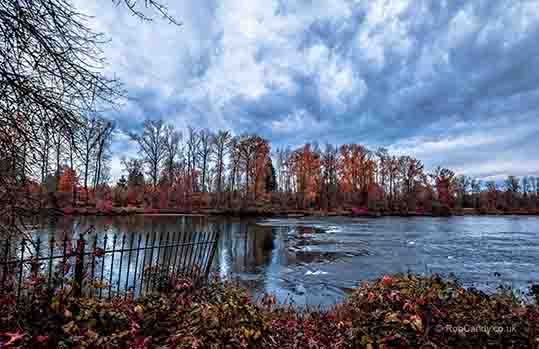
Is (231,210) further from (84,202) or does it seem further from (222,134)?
(84,202)

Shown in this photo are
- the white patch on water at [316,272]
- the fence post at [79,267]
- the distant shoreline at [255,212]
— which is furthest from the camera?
the distant shoreline at [255,212]

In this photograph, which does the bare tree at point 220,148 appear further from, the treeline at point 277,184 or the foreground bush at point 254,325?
the foreground bush at point 254,325

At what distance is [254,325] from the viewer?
3.45 meters

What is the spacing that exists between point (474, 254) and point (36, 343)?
15.7 meters

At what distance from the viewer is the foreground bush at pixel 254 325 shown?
279 centimetres

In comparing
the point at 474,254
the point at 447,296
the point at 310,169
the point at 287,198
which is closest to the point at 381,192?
the point at 310,169

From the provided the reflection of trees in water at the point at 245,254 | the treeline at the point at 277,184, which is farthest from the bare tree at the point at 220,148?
the reflection of trees in water at the point at 245,254

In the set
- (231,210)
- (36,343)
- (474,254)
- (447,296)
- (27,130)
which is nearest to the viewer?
(36,343)

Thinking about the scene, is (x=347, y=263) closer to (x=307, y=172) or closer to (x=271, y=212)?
(x=271, y=212)

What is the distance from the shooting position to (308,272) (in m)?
9.52

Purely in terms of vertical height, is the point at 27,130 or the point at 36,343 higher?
the point at 27,130

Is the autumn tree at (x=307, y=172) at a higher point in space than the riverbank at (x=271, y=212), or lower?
higher

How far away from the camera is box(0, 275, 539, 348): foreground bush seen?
2793mm

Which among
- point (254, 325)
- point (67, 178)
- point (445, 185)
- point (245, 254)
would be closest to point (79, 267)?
point (254, 325)
